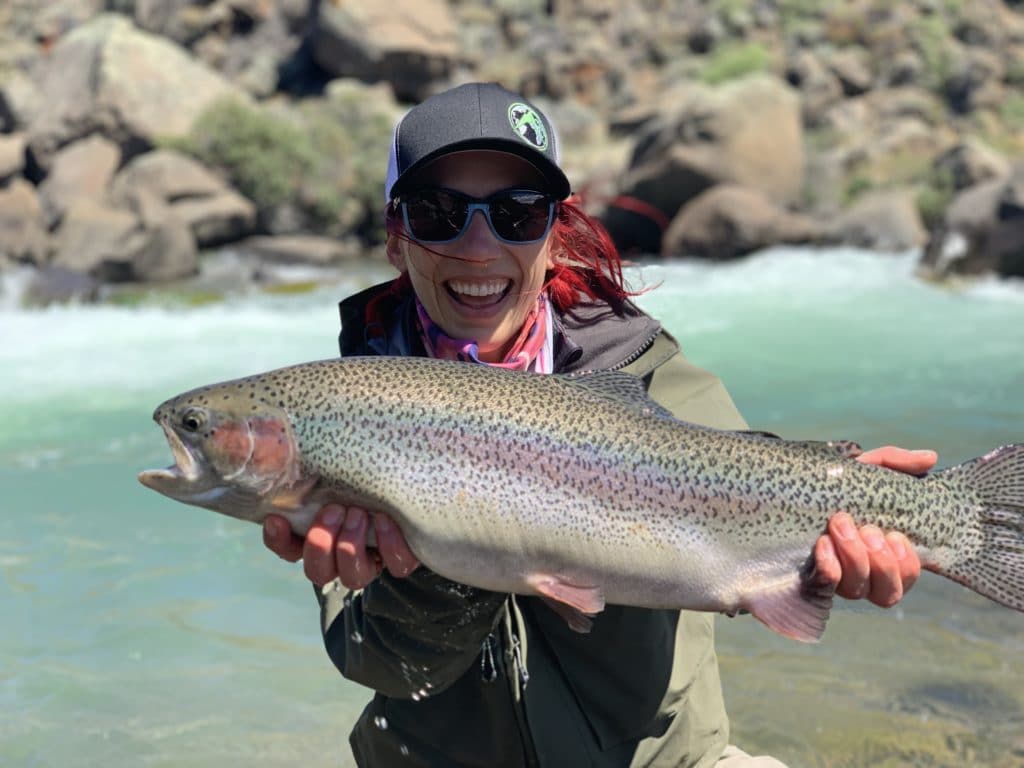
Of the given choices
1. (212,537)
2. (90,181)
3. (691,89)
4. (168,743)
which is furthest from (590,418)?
(691,89)

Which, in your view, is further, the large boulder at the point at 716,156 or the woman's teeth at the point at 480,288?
the large boulder at the point at 716,156

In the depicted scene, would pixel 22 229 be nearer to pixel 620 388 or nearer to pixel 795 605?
pixel 620 388

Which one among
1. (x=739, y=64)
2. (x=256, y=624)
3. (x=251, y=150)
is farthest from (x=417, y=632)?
(x=739, y=64)

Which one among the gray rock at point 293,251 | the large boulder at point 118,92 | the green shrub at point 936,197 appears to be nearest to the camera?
the gray rock at point 293,251

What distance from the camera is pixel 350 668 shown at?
2553 mm

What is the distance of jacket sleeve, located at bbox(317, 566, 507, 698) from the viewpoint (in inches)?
93.7

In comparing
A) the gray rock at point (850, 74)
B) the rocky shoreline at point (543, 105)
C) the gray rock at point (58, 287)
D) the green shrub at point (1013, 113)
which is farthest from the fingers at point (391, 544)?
the gray rock at point (850, 74)

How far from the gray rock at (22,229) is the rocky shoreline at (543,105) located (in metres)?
0.06

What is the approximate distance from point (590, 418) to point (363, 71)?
32413 millimetres

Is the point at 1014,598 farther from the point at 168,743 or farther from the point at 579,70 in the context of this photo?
the point at 579,70

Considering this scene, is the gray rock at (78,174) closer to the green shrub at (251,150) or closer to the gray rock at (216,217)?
the green shrub at (251,150)

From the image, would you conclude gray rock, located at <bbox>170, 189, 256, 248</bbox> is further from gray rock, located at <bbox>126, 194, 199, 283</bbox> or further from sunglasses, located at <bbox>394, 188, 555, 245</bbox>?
sunglasses, located at <bbox>394, 188, 555, 245</bbox>

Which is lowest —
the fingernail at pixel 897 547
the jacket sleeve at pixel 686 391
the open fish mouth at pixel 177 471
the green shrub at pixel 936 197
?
the fingernail at pixel 897 547

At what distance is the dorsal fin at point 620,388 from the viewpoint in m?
2.45
